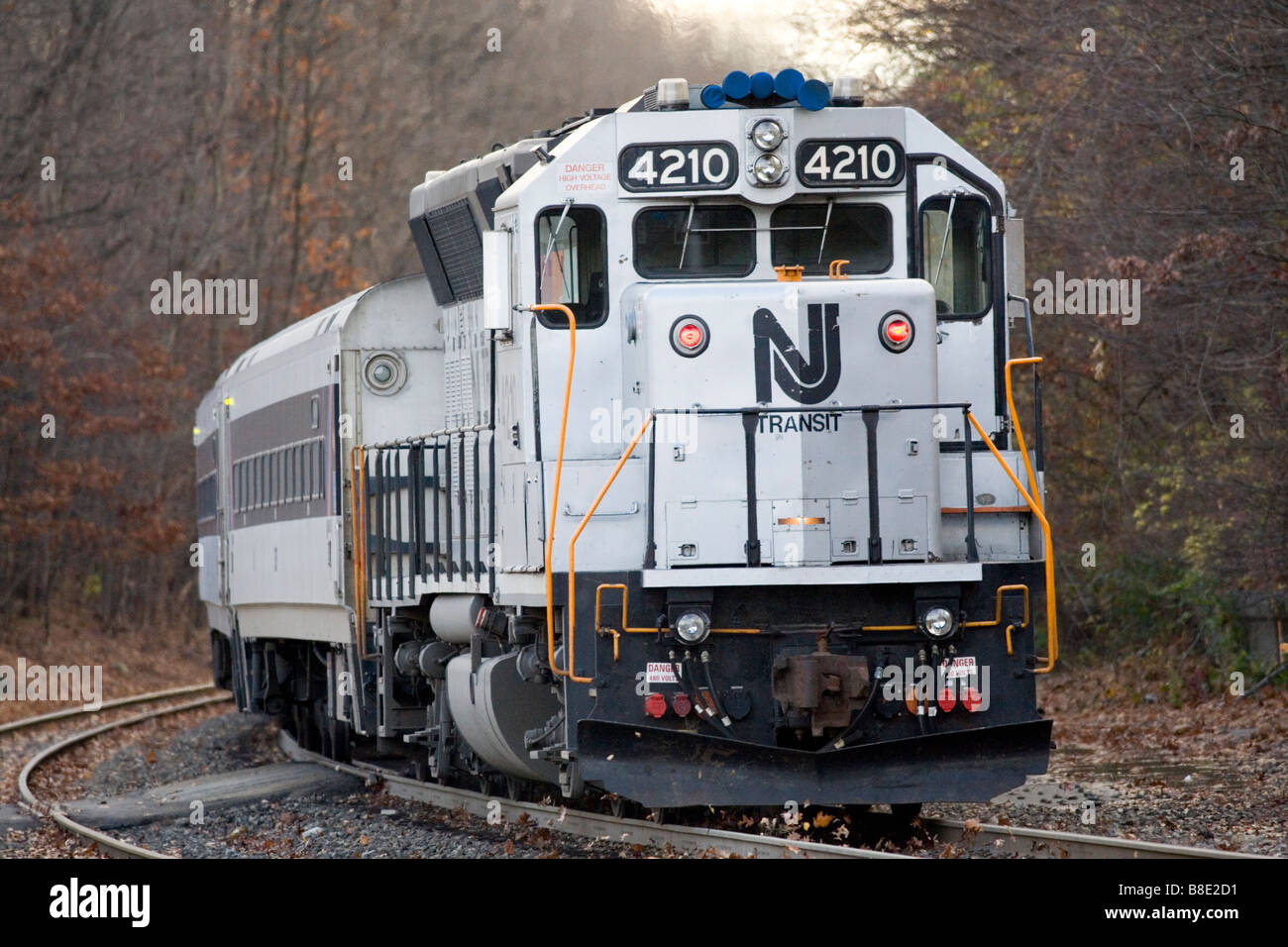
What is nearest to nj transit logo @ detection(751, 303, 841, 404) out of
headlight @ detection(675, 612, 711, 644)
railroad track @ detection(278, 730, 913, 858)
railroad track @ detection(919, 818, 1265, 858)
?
headlight @ detection(675, 612, 711, 644)

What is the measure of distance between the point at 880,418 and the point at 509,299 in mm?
2151

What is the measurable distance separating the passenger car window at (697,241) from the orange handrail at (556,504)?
0.54 metres

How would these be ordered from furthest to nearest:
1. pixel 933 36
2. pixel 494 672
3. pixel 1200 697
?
pixel 933 36
pixel 1200 697
pixel 494 672

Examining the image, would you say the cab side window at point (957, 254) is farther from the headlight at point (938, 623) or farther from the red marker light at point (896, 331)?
the headlight at point (938, 623)

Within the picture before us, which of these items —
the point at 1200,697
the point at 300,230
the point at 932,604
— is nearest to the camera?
the point at 932,604

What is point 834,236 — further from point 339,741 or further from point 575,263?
point 339,741

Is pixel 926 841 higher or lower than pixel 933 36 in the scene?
lower

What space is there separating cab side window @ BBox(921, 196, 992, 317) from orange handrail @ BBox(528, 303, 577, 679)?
77.7 inches

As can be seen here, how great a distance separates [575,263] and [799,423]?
158 centimetres

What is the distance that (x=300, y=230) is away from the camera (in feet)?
127
